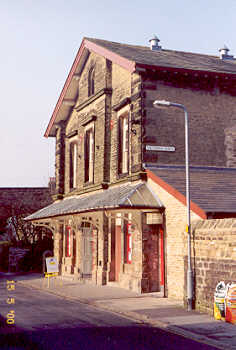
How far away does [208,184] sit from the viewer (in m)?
17.5

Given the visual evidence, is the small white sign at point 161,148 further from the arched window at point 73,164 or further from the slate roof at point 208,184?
the arched window at point 73,164

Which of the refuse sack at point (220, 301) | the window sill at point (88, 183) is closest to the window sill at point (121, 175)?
the window sill at point (88, 183)

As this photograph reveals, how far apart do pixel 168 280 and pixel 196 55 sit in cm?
1338

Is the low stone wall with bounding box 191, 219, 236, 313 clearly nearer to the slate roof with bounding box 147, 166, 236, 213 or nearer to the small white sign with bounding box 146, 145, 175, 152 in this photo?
the slate roof with bounding box 147, 166, 236, 213

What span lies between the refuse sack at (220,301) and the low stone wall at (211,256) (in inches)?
9.5

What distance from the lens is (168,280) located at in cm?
1709

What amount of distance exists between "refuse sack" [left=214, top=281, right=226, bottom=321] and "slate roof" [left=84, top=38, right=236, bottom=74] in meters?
10.2

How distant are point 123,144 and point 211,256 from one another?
31.2 ft

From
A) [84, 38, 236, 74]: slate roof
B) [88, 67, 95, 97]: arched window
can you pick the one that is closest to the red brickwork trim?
[84, 38, 236, 74]: slate roof

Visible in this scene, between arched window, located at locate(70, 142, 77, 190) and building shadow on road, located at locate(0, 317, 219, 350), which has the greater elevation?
arched window, located at locate(70, 142, 77, 190)

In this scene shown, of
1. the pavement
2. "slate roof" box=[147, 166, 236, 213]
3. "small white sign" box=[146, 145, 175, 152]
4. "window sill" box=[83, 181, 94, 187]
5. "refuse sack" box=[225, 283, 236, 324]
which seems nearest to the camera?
the pavement

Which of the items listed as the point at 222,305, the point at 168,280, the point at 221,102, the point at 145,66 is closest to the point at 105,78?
the point at 145,66

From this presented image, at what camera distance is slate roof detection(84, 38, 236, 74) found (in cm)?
2033

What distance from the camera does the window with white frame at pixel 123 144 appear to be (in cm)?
2158
